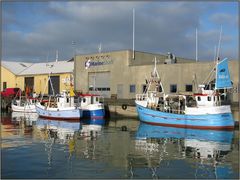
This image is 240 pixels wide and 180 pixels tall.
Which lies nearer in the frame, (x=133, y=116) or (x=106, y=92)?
(x=133, y=116)

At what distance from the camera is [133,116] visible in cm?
4181

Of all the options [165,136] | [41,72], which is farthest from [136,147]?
[41,72]

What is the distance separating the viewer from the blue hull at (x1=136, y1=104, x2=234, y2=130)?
95.0 feet

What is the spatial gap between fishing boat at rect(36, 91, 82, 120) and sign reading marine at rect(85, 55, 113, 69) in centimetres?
1118

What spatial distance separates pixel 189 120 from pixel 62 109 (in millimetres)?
14663

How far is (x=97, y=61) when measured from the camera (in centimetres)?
5219

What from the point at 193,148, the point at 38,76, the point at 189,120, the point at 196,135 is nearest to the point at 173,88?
the point at 189,120

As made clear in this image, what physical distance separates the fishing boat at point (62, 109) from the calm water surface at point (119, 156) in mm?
12554

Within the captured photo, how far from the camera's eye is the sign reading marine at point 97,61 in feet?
166

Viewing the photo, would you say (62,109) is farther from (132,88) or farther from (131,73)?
(131,73)

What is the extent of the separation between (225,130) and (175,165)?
15301 millimetres

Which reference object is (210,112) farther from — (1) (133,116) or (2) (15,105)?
(2) (15,105)

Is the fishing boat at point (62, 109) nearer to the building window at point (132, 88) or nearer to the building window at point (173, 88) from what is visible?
the building window at point (132, 88)

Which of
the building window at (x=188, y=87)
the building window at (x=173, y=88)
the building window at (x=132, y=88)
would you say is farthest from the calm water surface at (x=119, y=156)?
the building window at (x=132, y=88)
